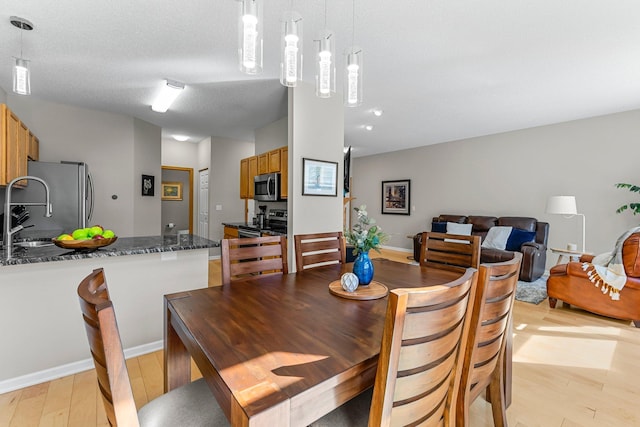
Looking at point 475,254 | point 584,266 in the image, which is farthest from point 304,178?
point 584,266

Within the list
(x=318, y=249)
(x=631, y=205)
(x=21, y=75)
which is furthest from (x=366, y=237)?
(x=631, y=205)

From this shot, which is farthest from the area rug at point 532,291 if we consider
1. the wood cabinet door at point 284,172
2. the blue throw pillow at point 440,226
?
the wood cabinet door at point 284,172

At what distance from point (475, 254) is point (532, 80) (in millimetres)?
2504

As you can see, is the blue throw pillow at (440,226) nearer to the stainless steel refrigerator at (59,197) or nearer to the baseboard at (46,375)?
the baseboard at (46,375)

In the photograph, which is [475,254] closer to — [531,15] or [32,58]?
[531,15]

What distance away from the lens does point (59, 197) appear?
3.66 m

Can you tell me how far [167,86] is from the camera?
131 inches

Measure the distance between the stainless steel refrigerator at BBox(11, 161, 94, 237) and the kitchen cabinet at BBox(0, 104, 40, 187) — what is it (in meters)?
0.30

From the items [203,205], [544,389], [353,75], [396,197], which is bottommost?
[544,389]

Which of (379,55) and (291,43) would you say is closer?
A: (291,43)

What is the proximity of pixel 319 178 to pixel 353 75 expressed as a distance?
5.80ft

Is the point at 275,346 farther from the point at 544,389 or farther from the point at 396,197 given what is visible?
the point at 396,197

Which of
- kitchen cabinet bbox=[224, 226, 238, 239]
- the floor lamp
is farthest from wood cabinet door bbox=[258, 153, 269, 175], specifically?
the floor lamp

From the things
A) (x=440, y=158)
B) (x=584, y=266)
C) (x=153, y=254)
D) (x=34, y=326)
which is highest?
(x=440, y=158)
